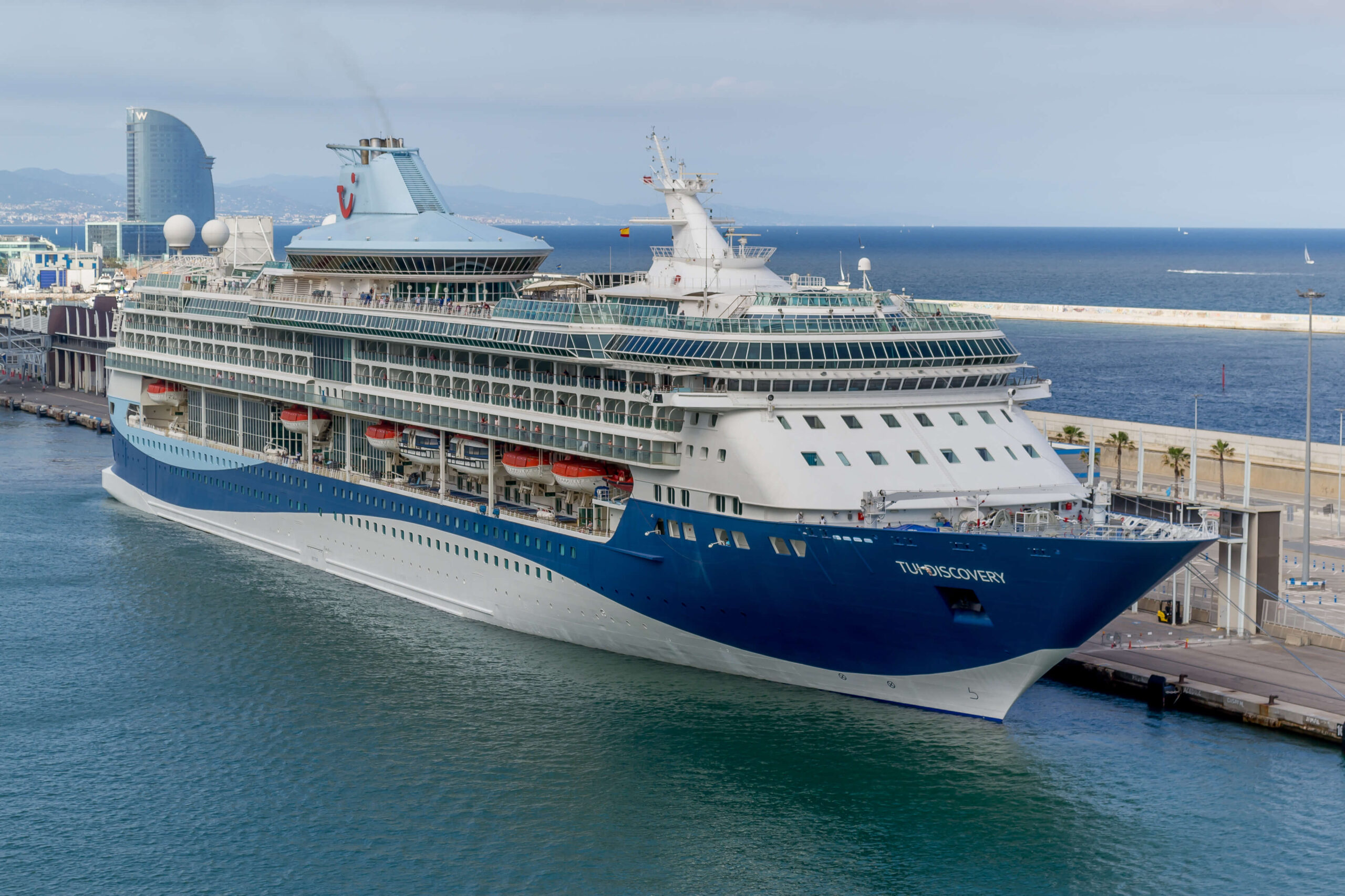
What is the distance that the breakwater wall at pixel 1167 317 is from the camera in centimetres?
14538

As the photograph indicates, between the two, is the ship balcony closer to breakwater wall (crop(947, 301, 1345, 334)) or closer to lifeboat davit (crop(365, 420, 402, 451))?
lifeboat davit (crop(365, 420, 402, 451))

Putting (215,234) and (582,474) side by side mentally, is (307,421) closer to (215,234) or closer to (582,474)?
(582,474)

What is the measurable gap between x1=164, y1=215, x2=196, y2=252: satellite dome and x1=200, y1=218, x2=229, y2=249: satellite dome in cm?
261

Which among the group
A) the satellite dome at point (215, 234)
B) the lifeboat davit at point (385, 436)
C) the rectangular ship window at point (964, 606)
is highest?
the satellite dome at point (215, 234)

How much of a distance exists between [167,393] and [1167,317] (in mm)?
124126

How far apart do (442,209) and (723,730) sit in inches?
939

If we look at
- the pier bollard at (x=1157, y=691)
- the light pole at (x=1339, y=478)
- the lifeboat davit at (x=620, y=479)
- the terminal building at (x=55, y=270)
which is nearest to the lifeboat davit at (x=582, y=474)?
the lifeboat davit at (x=620, y=479)

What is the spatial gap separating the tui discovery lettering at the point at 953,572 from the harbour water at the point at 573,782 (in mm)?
3820

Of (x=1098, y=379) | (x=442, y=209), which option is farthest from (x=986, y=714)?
(x=1098, y=379)

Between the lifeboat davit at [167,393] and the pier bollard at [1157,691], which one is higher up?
the lifeboat davit at [167,393]

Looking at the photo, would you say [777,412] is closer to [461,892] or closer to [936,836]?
[936,836]

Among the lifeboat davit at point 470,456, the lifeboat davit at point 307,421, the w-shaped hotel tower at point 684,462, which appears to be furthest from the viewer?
the lifeboat davit at point 307,421

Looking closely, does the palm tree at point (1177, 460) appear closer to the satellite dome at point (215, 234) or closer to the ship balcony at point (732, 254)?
the ship balcony at point (732, 254)

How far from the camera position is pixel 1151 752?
1232 inches
